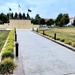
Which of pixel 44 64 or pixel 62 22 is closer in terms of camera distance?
pixel 44 64

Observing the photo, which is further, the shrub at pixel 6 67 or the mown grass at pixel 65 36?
the mown grass at pixel 65 36

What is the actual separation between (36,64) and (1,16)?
102 meters

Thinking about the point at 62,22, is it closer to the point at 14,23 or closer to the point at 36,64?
the point at 14,23

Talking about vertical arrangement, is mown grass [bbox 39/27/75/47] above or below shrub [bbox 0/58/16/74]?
below

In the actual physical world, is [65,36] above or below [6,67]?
below

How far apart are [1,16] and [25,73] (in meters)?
103

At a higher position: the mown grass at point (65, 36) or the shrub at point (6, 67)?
the shrub at point (6, 67)

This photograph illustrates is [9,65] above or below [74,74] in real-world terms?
above

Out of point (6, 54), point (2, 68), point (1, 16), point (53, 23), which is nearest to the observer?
point (2, 68)

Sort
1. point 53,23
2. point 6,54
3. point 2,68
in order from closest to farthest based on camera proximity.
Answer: point 2,68 → point 6,54 → point 53,23

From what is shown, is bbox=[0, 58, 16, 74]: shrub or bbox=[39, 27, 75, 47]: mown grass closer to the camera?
bbox=[0, 58, 16, 74]: shrub

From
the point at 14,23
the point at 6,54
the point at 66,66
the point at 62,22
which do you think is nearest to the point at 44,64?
the point at 66,66

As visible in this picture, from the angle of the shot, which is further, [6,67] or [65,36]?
[65,36]

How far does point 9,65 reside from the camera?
6789 millimetres
